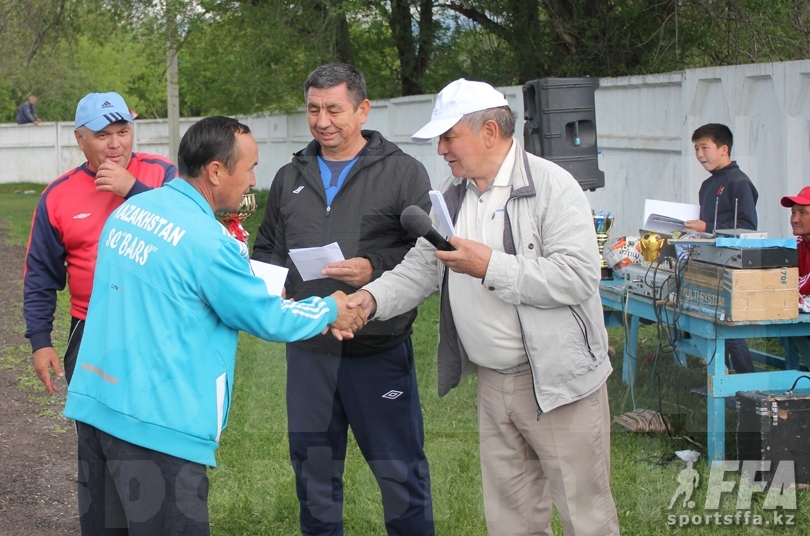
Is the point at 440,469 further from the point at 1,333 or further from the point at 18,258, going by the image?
the point at 18,258

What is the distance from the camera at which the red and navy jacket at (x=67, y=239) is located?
4.09 m

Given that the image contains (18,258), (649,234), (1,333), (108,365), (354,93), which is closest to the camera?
(108,365)

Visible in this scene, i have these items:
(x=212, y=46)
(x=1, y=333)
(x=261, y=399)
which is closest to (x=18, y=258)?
(x=1, y=333)

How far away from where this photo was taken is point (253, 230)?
17.7 meters

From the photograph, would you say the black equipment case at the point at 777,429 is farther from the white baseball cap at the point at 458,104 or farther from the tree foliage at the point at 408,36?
the tree foliage at the point at 408,36

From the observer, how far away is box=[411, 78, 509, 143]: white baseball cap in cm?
341

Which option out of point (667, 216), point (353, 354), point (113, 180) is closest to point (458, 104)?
point (353, 354)

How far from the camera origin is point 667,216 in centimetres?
664

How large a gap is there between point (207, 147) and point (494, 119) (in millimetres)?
1079

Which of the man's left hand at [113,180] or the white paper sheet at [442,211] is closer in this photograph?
the white paper sheet at [442,211]

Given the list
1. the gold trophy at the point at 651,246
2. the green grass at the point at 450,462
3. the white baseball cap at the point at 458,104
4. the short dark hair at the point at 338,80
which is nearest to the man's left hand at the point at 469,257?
the white baseball cap at the point at 458,104

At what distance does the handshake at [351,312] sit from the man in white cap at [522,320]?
326 millimetres

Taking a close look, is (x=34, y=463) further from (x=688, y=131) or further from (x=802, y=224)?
(x=688, y=131)

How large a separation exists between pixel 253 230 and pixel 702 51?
28.7ft
